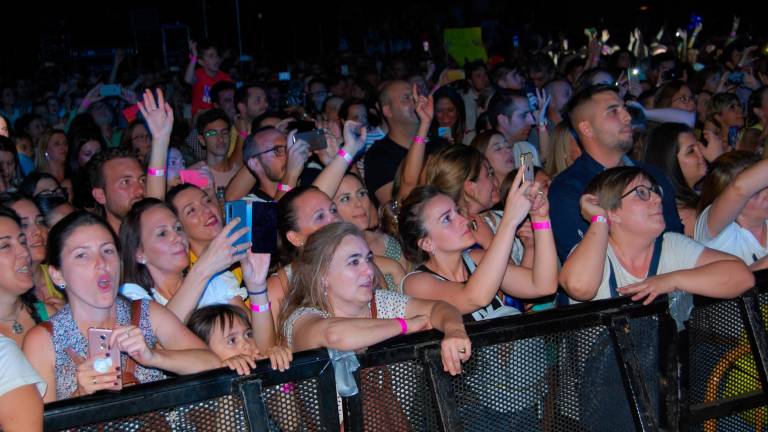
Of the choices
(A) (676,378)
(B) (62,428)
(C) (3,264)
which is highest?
(C) (3,264)

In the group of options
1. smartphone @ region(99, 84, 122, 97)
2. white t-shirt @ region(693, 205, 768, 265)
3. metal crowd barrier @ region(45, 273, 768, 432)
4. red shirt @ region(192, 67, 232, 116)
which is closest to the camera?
metal crowd barrier @ region(45, 273, 768, 432)

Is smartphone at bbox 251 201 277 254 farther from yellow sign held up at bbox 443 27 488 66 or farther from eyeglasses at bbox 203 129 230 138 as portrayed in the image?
yellow sign held up at bbox 443 27 488 66

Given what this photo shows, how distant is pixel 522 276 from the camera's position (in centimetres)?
414

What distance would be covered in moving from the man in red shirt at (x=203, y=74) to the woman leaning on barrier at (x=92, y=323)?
636cm

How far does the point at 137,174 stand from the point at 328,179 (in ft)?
3.88

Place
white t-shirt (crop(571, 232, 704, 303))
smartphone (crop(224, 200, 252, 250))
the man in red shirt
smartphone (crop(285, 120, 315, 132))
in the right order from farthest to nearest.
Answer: the man in red shirt, smartphone (crop(285, 120, 315, 132)), white t-shirt (crop(571, 232, 704, 303)), smartphone (crop(224, 200, 252, 250))

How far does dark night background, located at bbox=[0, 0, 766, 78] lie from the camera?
61.8ft

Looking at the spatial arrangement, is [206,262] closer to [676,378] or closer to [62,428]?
[62,428]

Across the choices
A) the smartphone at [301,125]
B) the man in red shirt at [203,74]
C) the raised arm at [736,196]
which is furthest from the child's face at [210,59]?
the raised arm at [736,196]

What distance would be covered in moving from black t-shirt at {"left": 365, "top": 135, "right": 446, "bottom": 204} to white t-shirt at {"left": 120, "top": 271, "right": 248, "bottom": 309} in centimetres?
214

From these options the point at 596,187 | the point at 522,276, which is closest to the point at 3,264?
the point at 522,276

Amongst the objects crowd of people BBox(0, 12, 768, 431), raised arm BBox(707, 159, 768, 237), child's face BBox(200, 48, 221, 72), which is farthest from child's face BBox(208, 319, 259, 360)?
child's face BBox(200, 48, 221, 72)

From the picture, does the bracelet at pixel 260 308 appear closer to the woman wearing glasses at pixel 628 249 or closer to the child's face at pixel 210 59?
the woman wearing glasses at pixel 628 249

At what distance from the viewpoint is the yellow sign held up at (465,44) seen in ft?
45.3
